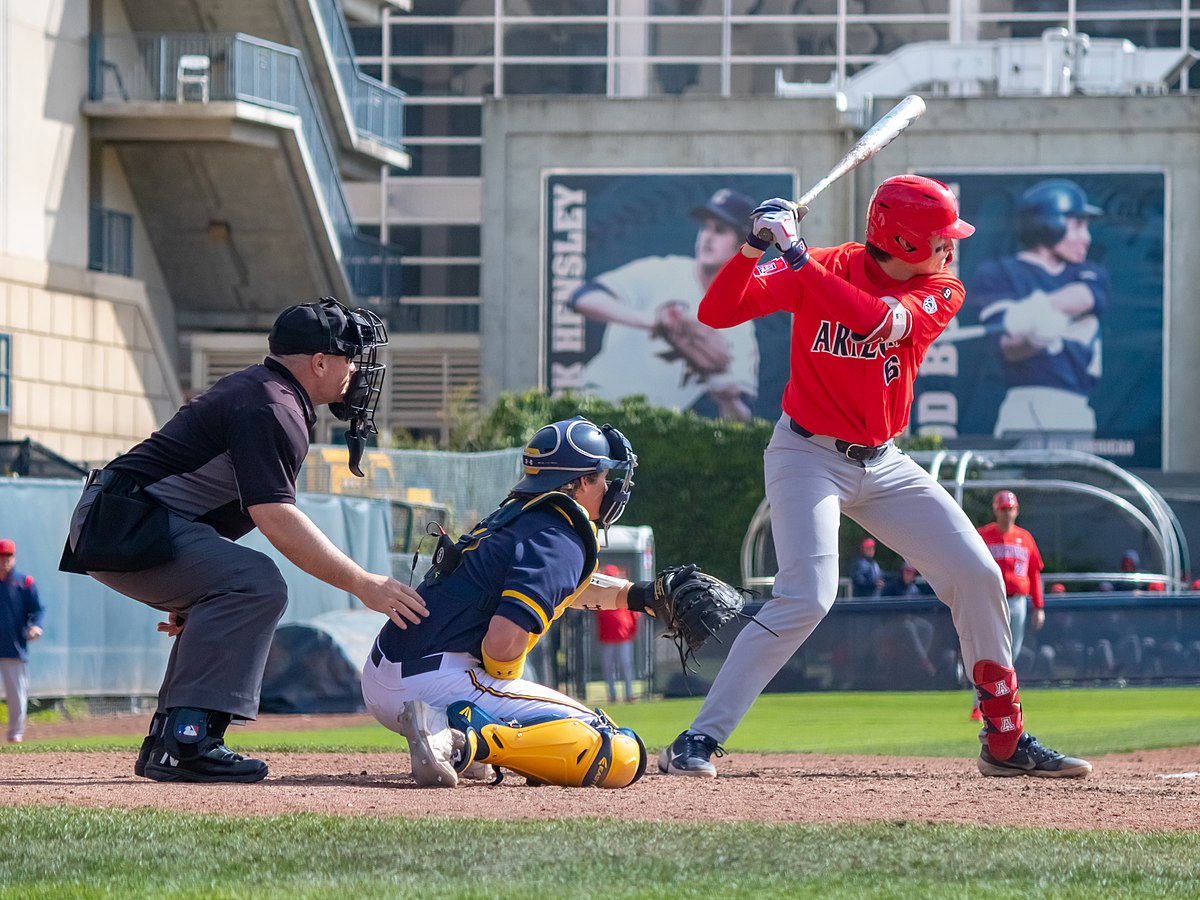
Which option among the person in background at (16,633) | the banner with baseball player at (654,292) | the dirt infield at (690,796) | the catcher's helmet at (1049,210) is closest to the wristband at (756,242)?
the dirt infield at (690,796)

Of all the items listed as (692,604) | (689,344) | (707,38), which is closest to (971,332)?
(689,344)

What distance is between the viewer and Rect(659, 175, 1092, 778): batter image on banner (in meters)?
6.36

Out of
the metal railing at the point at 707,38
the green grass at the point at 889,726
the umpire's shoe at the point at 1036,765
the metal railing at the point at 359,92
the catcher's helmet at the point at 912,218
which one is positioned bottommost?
the green grass at the point at 889,726

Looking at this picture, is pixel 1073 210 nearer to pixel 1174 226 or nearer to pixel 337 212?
pixel 1174 226

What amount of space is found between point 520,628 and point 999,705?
6.78 feet

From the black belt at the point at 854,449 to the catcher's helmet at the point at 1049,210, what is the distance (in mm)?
35816

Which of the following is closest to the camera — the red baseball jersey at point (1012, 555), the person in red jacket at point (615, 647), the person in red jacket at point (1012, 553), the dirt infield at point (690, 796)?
the dirt infield at point (690, 796)

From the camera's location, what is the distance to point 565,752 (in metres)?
5.83

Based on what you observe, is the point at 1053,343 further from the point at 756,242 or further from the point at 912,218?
the point at 756,242

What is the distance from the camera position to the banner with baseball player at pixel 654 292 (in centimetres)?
4094

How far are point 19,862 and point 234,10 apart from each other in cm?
2495

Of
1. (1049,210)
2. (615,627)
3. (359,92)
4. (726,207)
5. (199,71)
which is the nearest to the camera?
(615,627)

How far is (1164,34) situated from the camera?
172ft

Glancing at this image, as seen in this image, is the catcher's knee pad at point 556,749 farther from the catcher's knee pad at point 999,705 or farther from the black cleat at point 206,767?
the catcher's knee pad at point 999,705
